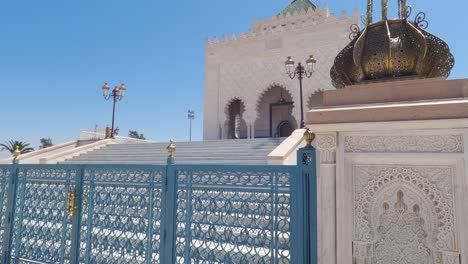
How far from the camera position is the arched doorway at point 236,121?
1730 centimetres

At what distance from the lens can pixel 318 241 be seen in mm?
1692

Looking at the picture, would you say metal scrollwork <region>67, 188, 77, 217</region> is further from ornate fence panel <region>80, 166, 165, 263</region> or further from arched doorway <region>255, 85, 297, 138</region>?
arched doorway <region>255, 85, 297, 138</region>

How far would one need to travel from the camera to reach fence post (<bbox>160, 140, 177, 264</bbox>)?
2.20 meters

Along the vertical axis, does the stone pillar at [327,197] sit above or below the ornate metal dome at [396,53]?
below

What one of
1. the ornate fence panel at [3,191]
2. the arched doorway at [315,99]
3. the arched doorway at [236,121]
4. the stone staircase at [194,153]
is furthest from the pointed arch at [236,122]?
the ornate fence panel at [3,191]

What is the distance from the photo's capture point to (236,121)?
17.8m

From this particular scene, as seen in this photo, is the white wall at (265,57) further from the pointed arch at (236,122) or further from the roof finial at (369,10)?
the roof finial at (369,10)

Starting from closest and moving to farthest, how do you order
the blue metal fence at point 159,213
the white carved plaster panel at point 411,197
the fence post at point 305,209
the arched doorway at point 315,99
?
the white carved plaster panel at point 411,197, the fence post at point 305,209, the blue metal fence at point 159,213, the arched doorway at point 315,99

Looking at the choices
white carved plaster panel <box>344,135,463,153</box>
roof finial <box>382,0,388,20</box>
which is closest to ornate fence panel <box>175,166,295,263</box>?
white carved plaster panel <box>344,135,463,153</box>

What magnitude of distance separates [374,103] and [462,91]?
399 millimetres

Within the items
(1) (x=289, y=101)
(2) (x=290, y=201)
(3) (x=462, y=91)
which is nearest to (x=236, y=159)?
(2) (x=290, y=201)

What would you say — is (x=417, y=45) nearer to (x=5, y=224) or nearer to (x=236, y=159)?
(x=5, y=224)

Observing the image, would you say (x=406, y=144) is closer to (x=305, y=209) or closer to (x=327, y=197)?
(x=327, y=197)

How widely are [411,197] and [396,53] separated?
0.82m
